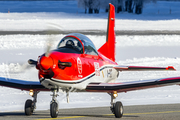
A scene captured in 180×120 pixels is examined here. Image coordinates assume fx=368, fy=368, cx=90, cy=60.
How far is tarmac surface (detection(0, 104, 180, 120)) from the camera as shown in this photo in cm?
1018

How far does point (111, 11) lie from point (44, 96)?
14.2 ft

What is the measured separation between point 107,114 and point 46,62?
319cm

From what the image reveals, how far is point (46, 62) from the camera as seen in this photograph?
8711mm

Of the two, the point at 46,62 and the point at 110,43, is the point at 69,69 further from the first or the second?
the point at 110,43

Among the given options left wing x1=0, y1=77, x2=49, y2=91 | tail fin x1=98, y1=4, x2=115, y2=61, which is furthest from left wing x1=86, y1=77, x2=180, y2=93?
tail fin x1=98, y1=4, x2=115, y2=61

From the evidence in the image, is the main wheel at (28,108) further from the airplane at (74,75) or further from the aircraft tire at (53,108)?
the aircraft tire at (53,108)

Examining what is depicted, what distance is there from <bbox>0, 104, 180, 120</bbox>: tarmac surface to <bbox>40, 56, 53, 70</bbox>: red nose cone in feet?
5.90

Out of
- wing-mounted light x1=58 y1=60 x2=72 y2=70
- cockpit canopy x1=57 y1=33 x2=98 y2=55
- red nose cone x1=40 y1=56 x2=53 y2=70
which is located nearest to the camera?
red nose cone x1=40 y1=56 x2=53 y2=70

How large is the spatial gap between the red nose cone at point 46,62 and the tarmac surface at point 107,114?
180 cm

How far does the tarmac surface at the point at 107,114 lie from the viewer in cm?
1018

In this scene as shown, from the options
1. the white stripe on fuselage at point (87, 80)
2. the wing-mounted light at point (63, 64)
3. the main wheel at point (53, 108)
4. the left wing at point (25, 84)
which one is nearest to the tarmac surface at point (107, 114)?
the main wheel at point (53, 108)

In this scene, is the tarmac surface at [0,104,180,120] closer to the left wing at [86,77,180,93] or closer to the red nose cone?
the left wing at [86,77,180,93]

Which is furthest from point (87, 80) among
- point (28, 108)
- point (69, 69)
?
point (28, 108)

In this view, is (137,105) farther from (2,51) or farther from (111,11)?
(2,51)
